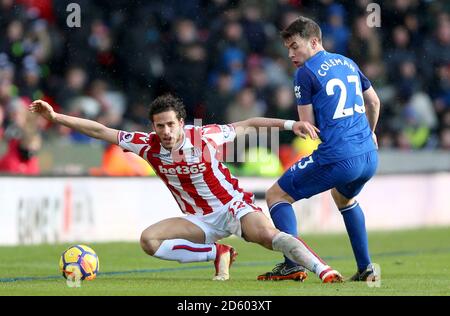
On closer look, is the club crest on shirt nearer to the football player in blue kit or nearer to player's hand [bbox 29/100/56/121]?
player's hand [bbox 29/100/56/121]

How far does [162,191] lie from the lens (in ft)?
47.6

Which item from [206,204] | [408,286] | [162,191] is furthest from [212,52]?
[408,286]

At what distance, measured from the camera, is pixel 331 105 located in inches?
334

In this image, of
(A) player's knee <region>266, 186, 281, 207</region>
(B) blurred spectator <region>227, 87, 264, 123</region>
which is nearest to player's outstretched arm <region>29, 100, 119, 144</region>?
(A) player's knee <region>266, 186, 281, 207</region>

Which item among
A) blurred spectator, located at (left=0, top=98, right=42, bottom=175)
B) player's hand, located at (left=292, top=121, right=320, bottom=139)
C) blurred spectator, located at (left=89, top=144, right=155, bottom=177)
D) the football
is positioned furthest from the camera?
blurred spectator, located at (left=89, top=144, right=155, bottom=177)

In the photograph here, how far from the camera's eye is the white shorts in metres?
8.95

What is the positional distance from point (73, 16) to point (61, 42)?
0.57 m

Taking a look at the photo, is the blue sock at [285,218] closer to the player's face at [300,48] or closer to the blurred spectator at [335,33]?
the player's face at [300,48]

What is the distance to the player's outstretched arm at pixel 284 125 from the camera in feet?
26.4

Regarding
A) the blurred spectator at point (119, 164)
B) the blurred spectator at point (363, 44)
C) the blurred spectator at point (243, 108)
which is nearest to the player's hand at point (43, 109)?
the blurred spectator at point (119, 164)

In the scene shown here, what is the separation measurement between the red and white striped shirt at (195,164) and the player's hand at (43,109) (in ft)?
2.06

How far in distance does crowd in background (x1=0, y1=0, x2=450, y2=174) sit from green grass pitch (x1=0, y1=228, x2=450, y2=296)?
8.85 feet

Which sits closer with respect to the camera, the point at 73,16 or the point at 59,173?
the point at 59,173

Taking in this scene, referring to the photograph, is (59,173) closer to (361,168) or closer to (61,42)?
(61,42)
